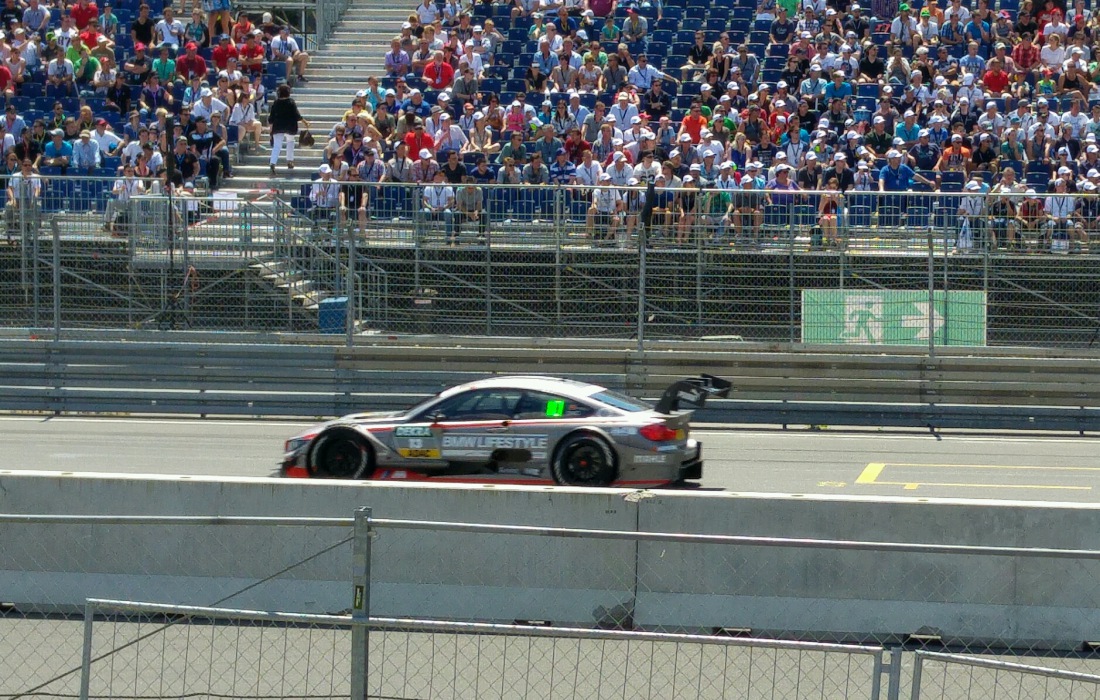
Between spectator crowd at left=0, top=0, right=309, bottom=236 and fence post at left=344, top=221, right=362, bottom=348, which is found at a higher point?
spectator crowd at left=0, top=0, right=309, bottom=236

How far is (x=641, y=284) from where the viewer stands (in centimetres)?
1864

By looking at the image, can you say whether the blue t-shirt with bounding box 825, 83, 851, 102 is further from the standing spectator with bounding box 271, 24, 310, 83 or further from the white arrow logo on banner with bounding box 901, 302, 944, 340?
the standing spectator with bounding box 271, 24, 310, 83

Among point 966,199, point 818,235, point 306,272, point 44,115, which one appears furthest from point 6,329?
point 966,199

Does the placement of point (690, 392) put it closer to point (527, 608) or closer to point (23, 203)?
point (527, 608)

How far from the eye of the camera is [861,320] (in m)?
18.9

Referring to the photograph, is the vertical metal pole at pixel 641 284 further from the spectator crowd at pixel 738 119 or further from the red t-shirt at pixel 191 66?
the red t-shirt at pixel 191 66

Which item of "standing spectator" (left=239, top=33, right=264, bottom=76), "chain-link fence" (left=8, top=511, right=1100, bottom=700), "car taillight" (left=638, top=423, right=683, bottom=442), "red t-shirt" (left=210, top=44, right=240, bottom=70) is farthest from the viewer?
"standing spectator" (left=239, top=33, right=264, bottom=76)

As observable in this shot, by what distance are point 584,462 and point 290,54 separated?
17923mm

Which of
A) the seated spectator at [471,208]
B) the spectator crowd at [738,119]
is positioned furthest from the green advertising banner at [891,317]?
the seated spectator at [471,208]

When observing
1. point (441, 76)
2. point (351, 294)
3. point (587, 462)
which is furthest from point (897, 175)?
point (587, 462)

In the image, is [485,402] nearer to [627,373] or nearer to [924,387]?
[627,373]

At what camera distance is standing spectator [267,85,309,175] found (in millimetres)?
25875

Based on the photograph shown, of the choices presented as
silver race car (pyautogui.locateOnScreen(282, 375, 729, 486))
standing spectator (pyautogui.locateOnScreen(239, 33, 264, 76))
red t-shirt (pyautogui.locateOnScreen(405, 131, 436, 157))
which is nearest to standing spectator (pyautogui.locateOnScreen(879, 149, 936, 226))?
red t-shirt (pyautogui.locateOnScreen(405, 131, 436, 157))

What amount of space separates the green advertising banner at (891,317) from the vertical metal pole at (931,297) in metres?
0.01
